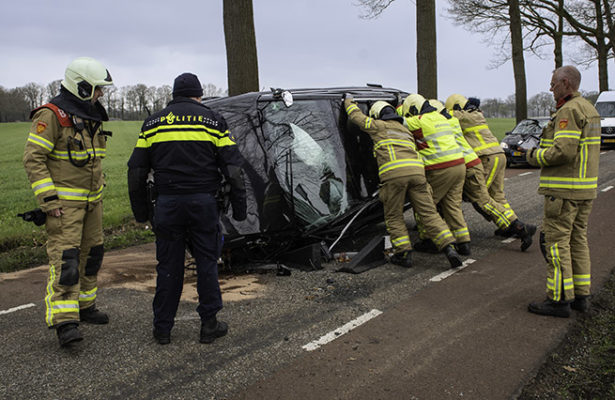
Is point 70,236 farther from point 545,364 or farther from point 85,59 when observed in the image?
point 545,364

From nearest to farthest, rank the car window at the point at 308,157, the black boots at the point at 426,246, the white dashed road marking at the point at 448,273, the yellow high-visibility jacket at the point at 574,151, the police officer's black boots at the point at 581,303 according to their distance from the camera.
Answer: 1. the yellow high-visibility jacket at the point at 574,151
2. the police officer's black boots at the point at 581,303
3. the white dashed road marking at the point at 448,273
4. the car window at the point at 308,157
5. the black boots at the point at 426,246

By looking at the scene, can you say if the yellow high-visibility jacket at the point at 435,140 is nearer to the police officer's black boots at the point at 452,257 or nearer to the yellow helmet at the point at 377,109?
the yellow helmet at the point at 377,109

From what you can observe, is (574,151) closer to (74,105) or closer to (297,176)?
(297,176)

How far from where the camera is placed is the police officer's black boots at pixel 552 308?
4.18 metres

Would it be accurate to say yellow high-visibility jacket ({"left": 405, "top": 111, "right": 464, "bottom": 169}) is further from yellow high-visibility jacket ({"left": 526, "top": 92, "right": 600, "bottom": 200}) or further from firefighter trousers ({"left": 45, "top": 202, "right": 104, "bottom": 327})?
firefighter trousers ({"left": 45, "top": 202, "right": 104, "bottom": 327})

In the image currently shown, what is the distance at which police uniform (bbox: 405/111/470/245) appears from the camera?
237 inches

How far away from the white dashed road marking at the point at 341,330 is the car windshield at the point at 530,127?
1437 centimetres

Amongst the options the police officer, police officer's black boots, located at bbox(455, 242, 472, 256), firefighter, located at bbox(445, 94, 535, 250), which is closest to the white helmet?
the police officer

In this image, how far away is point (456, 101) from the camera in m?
7.18

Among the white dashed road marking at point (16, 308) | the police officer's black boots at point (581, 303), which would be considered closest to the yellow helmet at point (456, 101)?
the police officer's black boots at point (581, 303)

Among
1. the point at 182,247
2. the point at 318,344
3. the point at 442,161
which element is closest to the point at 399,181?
the point at 442,161

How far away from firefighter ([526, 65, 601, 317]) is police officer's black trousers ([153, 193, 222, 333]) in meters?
2.69

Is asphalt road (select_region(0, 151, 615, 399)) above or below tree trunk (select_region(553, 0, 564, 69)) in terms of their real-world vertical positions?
below

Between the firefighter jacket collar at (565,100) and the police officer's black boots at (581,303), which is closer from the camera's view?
the firefighter jacket collar at (565,100)
